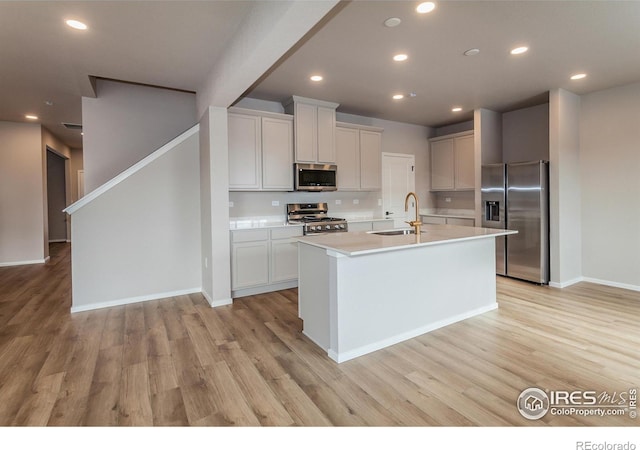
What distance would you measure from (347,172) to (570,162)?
3139mm

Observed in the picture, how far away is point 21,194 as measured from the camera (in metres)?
6.19

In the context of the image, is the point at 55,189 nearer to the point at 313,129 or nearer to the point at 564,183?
the point at 313,129

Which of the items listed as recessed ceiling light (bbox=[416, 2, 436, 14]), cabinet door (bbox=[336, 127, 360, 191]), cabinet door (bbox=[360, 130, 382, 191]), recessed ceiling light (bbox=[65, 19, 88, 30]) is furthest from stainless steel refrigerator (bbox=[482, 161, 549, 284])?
recessed ceiling light (bbox=[65, 19, 88, 30])

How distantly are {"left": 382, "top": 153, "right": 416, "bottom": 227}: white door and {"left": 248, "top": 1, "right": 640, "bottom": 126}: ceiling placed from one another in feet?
4.17

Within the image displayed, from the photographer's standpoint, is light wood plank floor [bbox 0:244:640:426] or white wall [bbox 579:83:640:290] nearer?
light wood plank floor [bbox 0:244:640:426]

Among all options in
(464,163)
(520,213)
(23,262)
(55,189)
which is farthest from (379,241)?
(55,189)

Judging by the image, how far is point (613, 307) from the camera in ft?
12.0

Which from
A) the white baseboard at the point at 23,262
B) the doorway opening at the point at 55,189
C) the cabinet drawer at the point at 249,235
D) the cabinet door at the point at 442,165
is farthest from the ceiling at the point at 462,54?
the doorway opening at the point at 55,189

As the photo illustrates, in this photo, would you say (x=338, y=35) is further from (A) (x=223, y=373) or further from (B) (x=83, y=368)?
(B) (x=83, y=368)

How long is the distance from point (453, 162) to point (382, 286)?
4362 mm

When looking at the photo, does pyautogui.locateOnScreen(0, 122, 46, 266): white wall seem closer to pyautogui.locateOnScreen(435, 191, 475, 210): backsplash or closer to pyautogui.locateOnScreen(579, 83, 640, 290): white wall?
pyautogui.locateOnScreen(435, 191, 475, 210): backsplash

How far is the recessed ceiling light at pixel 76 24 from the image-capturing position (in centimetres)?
260

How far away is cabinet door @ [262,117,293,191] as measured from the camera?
15.0ft
